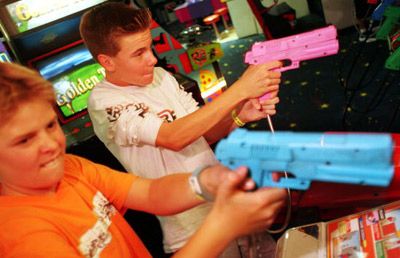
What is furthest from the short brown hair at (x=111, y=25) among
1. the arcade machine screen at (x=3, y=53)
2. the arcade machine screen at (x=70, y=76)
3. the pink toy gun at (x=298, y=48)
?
the arcade machine screen at (x=3, y=53)

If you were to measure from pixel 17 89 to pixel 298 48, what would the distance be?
1.21m

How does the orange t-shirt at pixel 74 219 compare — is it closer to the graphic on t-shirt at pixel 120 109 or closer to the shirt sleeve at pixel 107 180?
the shirt sleeve at pixel 107 180

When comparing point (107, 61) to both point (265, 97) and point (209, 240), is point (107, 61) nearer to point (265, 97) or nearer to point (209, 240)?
point (265, 97)

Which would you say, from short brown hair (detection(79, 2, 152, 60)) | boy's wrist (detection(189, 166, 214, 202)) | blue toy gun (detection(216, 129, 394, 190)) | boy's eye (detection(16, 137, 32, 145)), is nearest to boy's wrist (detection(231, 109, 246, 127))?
short brown hair (detection(79, 2, 152, 60))

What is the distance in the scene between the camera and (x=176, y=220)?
63.2 inches

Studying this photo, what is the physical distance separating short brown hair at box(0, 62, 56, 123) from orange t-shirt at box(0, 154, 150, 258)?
28 centimetres

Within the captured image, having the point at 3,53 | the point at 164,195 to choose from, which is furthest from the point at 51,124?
the point at 3,53

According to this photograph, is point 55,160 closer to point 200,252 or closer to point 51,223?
point 51,223

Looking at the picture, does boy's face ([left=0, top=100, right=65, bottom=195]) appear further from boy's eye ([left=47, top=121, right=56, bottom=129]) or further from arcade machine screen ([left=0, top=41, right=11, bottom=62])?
arcade machine screen ([left=0, top=41, right=11, bottom=62])

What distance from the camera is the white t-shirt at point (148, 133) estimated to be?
1.48 m

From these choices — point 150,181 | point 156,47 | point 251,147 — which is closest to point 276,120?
point 156,47

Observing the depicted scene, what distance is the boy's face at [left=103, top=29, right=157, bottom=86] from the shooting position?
60.9 inches

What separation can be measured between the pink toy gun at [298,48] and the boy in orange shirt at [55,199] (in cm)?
77

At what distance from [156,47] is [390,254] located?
2986 millimetres
